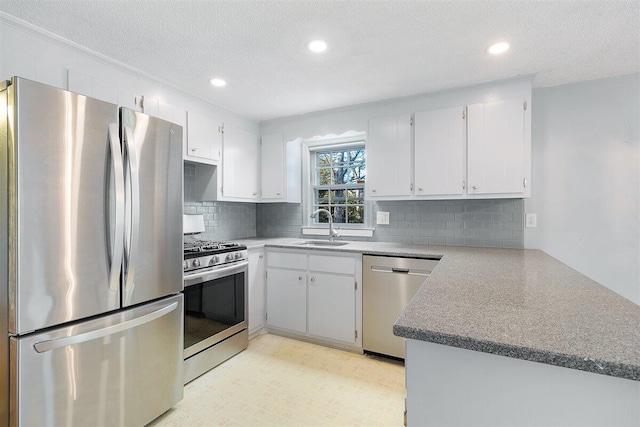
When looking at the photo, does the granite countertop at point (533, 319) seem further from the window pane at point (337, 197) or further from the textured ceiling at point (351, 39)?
the window pane at point (337, 197)

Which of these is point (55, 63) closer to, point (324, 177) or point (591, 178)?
point (324, 177)

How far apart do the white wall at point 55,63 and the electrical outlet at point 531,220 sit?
3.14 m

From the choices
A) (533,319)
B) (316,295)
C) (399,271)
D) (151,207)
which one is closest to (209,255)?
(151,207)

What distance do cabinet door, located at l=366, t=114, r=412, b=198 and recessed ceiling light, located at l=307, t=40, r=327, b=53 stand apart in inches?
45.2

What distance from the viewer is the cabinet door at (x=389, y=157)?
2.86m

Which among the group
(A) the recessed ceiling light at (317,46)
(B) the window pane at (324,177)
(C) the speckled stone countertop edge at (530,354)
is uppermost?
(A) the recessed ceiling light at (317,46)

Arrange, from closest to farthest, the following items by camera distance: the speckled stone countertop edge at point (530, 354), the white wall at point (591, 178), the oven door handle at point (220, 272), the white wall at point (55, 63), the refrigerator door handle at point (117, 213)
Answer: the speckled stone countertop edge at point (530, 354) → the refrigerator door handle at point (117, 213) → the white wall at point (55, 63) → the oven door handle at point (220, 272) → the white wall at point (591, 178)

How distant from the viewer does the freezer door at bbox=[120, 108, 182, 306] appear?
64.5 inches

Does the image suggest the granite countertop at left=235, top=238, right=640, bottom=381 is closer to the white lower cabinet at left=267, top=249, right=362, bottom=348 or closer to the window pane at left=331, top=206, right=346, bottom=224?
the white lower cabinet at left=267, top=249, right=362, bottom=348

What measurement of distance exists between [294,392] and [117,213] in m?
1.64

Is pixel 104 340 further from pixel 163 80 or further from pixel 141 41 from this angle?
pixel 163 80

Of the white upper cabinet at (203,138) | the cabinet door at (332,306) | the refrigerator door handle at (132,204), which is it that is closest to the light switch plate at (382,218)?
the cabinet door at (332,306)

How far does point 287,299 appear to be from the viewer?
9.89 ft

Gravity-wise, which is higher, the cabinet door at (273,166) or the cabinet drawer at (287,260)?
the cabinet door at (273,166)
